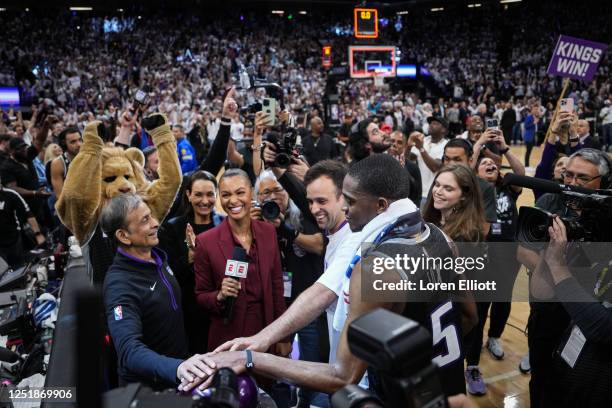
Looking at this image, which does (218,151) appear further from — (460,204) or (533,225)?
(533,225)

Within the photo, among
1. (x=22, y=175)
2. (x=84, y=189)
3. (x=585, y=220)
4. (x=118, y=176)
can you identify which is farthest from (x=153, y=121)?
(x=22, y=175)

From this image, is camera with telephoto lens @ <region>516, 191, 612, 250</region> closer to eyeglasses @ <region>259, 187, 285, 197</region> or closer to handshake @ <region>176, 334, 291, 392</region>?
handshake @ <region>176, 334, 291, 392</region>

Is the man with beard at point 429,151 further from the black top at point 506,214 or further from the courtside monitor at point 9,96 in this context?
the courtside monitor at point 9,96

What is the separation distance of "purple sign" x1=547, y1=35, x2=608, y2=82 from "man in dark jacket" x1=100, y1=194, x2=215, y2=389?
5.52m

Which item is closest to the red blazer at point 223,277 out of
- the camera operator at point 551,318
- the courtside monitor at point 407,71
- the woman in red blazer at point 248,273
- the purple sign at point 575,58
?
the woman in red blazer at point 248,273

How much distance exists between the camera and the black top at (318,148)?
7.41m

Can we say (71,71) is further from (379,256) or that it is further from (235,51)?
(379,256)

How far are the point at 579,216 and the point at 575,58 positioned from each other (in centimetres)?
499

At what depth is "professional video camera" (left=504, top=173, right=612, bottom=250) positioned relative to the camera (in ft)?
6.28

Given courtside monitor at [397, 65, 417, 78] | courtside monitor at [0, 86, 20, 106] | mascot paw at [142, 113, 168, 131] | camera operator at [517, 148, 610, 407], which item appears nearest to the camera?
camera operator at [517, 148, 610, 407]

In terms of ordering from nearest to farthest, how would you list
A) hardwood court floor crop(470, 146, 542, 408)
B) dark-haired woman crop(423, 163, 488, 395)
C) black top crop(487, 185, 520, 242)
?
dark-haired woman crop(423, 163, 488, 395), hardwood court floor crop(470, 146, 542, 408), black top crop(487, 185, 520, 242)

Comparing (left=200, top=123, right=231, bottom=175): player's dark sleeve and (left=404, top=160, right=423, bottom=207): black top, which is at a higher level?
(left=200, top=123, right=231, bottom=175): player's dark sleeve

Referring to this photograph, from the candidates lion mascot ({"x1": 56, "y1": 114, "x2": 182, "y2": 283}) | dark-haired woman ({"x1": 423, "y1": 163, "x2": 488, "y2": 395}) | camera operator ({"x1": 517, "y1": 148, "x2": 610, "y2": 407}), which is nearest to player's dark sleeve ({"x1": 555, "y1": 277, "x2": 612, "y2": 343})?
camera operator ({"x1": 517, "y1": 148, "x2": 610, "y2": 407})

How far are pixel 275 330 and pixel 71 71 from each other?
2022 cm
